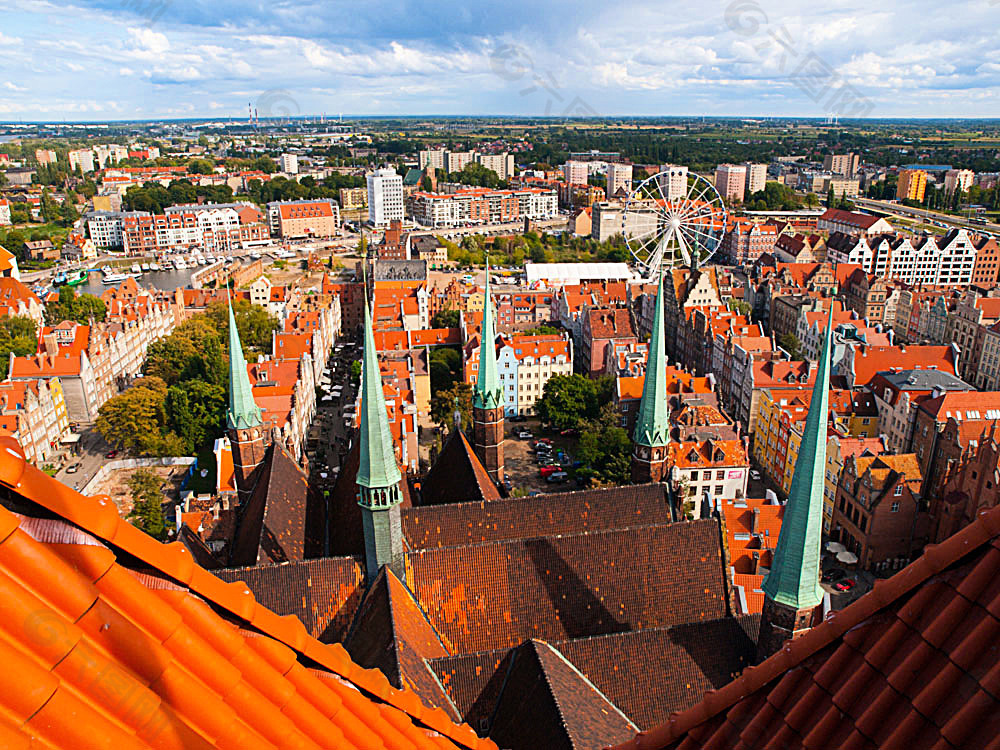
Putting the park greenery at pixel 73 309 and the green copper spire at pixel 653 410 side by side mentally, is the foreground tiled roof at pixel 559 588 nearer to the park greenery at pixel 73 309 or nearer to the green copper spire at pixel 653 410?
the green copper spire at pixel 653 410

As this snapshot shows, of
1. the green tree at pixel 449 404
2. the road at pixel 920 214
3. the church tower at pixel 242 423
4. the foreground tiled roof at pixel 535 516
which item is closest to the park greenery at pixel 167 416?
the green tree at pixel 449 404

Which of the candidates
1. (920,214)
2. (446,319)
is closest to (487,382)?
(446,319)

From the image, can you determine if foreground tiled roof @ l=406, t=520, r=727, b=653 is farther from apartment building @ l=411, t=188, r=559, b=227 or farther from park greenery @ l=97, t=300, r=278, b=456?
apartment building @ l=411, t=188, r=559, b=227

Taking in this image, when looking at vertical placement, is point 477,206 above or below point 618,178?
below

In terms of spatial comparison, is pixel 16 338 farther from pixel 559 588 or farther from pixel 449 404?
pixel 559 588

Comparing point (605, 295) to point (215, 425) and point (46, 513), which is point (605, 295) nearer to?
point (215, 425)

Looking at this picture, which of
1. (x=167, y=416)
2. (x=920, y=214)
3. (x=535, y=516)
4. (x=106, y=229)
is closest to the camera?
(x=535, y=516)

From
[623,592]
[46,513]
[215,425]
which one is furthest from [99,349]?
[46,513]
